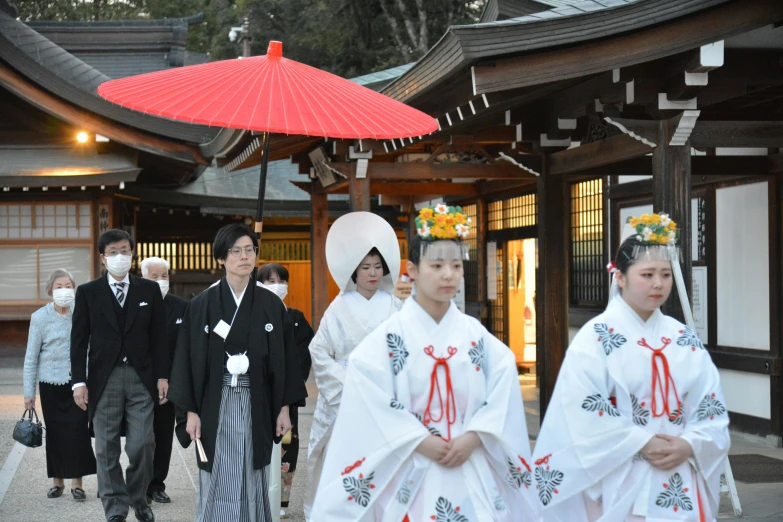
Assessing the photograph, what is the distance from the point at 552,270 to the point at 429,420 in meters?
5.20

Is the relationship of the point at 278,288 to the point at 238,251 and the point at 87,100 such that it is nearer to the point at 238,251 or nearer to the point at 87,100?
the point at 238,251

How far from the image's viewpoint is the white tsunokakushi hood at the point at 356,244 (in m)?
5.79

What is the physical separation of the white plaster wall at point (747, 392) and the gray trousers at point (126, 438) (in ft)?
19.6

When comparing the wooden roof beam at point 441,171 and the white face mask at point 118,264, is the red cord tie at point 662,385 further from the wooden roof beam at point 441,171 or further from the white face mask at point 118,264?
the wooden roof beam at point 441,171

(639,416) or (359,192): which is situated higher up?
(359,192)

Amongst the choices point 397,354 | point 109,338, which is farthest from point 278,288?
point 397,354

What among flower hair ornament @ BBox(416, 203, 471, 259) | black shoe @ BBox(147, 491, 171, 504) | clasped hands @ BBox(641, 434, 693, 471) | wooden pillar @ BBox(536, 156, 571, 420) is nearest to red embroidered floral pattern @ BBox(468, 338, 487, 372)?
flower hair ornament @ BBox(416, 203, 471, 259)

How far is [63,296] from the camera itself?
294 inches

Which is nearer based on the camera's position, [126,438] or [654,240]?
[654,240]

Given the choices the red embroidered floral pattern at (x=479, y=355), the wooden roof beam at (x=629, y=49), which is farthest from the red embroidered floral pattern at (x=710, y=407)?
the wooden roof beam at (x=629, y=49)

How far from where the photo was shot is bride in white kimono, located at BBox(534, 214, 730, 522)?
4.16 m

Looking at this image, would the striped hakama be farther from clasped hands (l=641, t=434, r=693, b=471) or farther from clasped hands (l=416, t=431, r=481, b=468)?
clasped hands (l=641, t=434, r=693, b=471)

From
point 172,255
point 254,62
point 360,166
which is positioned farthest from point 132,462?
Answer: point 172,255

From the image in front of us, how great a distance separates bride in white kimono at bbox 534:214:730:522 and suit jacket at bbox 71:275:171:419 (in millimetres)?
3282
